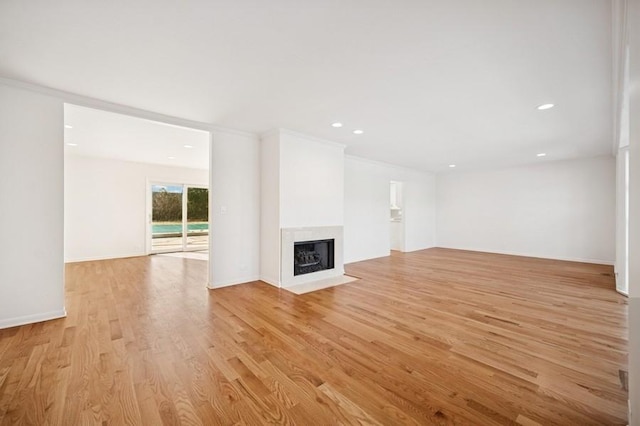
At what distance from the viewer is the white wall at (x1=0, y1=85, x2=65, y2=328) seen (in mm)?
2676

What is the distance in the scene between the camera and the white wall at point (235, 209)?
4.14 meters

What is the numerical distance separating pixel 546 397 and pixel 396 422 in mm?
1079

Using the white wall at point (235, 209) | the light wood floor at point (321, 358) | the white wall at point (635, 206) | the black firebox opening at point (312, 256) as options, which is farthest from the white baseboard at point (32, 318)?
the white wall at point (635, 206)

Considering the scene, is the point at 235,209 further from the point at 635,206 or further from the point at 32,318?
the point at 635,206

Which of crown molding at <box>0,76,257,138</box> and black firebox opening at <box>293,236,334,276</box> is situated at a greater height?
crown molding at <box>0,76,257,138</box>

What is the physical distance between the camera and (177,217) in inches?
308

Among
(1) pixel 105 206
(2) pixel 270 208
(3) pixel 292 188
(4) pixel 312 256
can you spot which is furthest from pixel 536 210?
(1) pixel 105 206

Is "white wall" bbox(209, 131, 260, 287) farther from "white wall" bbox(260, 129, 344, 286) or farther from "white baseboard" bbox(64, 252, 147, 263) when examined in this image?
"white baseboard" bbox(64, 252, 147, 263)

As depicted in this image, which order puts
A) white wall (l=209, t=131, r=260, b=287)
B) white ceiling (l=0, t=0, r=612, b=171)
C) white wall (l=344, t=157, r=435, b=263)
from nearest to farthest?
white ceiling (l=0, t=0, r=612, b=171), white wall (l=209, t=131, r=260, b=287), white wall (l=344, t=157, r=435, b=263)

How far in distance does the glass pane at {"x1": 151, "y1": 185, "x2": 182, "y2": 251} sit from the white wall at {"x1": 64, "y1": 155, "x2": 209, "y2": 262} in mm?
273

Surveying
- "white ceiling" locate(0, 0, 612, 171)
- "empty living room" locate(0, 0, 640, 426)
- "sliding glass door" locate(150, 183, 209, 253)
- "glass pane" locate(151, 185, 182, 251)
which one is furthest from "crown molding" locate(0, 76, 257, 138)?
"glass pane" locate(151, 185, 182, 251)

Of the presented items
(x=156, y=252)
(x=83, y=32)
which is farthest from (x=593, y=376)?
(x=156, y=252)

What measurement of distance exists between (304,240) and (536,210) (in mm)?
6658

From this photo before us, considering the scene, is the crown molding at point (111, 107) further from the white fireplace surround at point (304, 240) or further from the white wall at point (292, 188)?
the white fireplace surround at point (304, 240)
